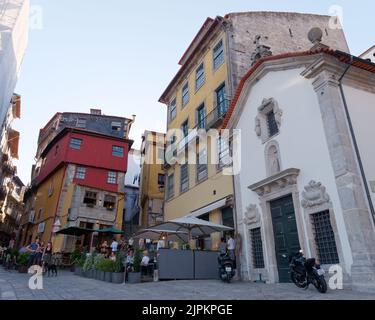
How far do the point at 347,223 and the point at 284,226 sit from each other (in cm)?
275

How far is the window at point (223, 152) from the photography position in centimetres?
1548

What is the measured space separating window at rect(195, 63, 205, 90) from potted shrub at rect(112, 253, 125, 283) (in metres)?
13.2

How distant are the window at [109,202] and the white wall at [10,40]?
11.3m

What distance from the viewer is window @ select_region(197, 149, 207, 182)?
1774cm

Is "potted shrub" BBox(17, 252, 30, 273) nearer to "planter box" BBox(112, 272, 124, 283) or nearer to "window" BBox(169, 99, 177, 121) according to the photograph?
"planter box" BBox(112, 272, 124, 283)

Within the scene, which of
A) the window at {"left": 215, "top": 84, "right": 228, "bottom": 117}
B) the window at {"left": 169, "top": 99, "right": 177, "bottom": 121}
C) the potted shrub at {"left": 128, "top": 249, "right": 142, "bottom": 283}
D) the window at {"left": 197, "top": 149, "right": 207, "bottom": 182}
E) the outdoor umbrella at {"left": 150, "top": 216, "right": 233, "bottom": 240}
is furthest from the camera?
the window at {"left": 169, "top": 99, "right": 177, "bottom": 121}

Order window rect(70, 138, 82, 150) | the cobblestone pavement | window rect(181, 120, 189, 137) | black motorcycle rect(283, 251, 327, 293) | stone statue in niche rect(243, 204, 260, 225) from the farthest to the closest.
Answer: window rect(70, 138, 82, 150), window rect(181, 120, 189, 137), stone statue in niche rect(243, 204, 260, 225), black motorcycle rect(283, 251, 327, 293), the cobblestone pavement

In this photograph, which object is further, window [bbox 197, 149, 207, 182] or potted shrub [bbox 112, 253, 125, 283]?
window [bbox 197, 149, 207, 182]

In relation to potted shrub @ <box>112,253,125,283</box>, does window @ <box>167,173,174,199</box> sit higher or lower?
higher

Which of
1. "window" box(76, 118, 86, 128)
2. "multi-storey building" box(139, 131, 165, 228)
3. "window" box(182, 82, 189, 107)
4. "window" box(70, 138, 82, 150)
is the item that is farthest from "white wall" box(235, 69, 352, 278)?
"window" box(76, 118, 86, 128)

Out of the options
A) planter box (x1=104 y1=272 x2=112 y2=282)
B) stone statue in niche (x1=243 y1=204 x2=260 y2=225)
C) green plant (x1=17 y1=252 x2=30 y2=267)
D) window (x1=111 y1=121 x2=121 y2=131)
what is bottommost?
planter box (x1=104 y1=272 x2=112 y2=282)
